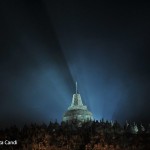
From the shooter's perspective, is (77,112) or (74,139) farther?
(77,112)

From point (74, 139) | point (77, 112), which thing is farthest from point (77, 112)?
Answer: point (74, 139)

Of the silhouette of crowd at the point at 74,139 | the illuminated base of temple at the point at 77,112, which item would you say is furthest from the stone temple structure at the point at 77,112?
the silhouette of crowd at the point at 74,139

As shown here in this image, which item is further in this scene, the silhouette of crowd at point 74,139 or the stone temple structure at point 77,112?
the stone temple structure at point 77,112

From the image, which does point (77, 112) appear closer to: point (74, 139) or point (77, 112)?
point (77, 112)

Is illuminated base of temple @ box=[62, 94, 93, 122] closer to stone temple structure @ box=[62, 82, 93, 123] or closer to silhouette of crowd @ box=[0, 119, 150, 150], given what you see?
stone temple structure @ box=[62, 82, 93, 123]

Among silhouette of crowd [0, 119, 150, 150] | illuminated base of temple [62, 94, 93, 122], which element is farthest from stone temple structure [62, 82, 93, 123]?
silhouette of crowd [0, 119, 150, 150]

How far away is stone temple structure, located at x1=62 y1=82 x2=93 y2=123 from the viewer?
6003 inches

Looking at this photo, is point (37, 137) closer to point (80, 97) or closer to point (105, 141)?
point (105, 141)

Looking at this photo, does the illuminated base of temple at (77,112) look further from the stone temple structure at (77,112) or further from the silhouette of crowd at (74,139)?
the silhouette of crowd at (74,139)

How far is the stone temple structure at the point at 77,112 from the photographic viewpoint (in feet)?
500

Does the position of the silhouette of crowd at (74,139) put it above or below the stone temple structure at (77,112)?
below

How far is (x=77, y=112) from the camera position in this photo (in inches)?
6078

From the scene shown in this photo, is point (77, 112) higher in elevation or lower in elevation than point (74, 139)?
higher

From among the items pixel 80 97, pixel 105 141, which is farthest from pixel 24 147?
pixel 80 97
